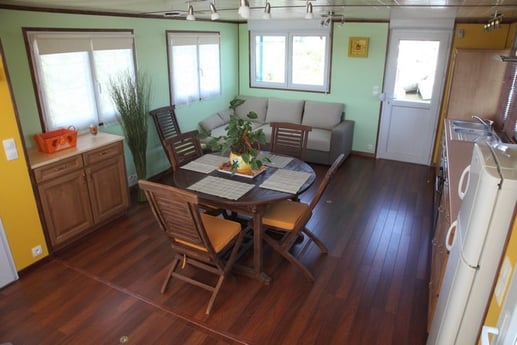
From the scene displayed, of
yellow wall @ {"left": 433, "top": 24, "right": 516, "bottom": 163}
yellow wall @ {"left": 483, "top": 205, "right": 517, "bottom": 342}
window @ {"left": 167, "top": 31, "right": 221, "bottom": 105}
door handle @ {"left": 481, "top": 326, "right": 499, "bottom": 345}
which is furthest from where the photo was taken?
window @ {"left": 167, "top": 31, "right": 221, "bottom": 105}

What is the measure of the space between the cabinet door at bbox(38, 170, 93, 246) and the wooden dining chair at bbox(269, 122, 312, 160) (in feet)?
6.61

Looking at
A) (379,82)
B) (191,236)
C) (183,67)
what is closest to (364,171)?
(379,82)

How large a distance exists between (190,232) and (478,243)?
5.84 feet

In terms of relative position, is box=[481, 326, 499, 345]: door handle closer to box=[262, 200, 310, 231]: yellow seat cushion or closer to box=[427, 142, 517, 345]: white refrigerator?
box=[427, 142, 517, 345]: white refrigerator

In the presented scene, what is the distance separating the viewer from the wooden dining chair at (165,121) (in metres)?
4.92

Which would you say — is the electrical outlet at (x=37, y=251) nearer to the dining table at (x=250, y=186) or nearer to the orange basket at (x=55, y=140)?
the orange basket at (x=55, y=140)

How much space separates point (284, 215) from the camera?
3.15m

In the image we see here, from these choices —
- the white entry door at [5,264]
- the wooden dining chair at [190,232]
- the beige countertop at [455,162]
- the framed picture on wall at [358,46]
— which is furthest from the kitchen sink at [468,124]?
the white entry door at [5,264]

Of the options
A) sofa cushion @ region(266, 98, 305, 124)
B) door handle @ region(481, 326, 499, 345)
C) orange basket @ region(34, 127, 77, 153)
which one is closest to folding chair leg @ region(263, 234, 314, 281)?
door handle @ region(481, 326, 499, 345)

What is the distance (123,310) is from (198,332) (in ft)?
2.10

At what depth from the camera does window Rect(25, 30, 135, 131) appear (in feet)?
11.7

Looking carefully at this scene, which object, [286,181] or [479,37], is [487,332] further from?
[479,37]

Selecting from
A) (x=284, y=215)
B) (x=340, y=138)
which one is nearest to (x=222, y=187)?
(x=284, y=215)

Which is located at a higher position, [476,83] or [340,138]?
[476,83]
